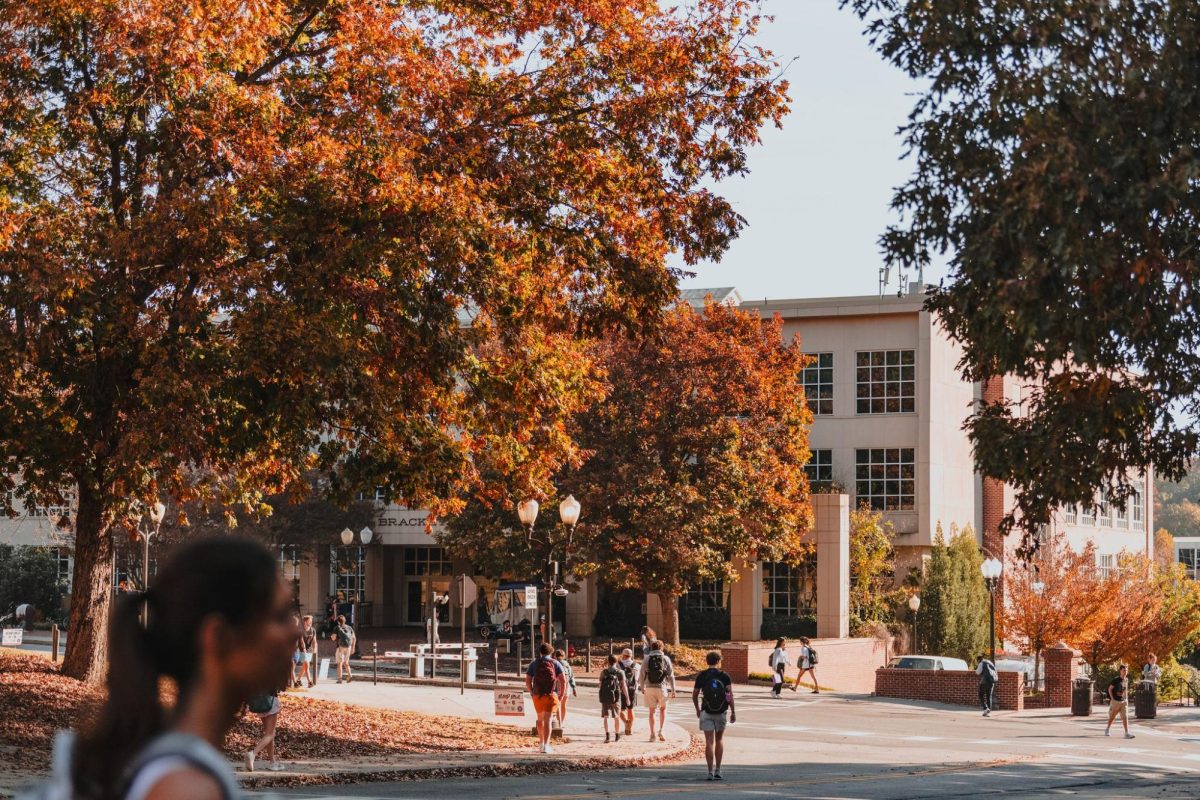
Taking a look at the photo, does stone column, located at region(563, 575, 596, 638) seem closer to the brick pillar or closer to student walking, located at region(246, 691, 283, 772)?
the brick pillar

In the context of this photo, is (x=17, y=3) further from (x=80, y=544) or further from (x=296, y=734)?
(x=296, y=734)

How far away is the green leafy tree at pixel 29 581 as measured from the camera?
211ft

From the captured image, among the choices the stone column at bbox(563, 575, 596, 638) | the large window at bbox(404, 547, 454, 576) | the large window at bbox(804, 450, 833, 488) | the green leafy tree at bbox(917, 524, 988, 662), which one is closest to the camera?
the green leafy tree at bbox(917, 524, 988, 662)

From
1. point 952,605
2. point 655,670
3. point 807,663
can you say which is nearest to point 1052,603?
point 952,605

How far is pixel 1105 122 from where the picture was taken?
40.5 ft

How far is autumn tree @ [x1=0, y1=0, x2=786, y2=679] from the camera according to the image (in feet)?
58.8

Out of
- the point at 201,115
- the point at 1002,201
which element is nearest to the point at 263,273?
the point at 201,115

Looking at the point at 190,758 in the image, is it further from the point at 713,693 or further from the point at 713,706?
the point at 713,706

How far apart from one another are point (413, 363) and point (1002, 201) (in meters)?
9.05

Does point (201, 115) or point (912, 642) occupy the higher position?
point (201, 115)

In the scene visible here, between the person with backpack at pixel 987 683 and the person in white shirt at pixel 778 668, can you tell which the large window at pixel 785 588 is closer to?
the person in white shirt at pixel 778 668

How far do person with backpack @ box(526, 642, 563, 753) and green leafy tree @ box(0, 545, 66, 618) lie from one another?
46535 millimetres

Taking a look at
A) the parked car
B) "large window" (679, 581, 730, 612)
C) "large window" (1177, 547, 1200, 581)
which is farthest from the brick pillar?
"large window" (1177, 547, 1200, 581)

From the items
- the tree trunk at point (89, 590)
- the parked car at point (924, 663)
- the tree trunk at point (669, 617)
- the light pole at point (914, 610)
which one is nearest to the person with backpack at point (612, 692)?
the tree trunk at point (89, 590)
